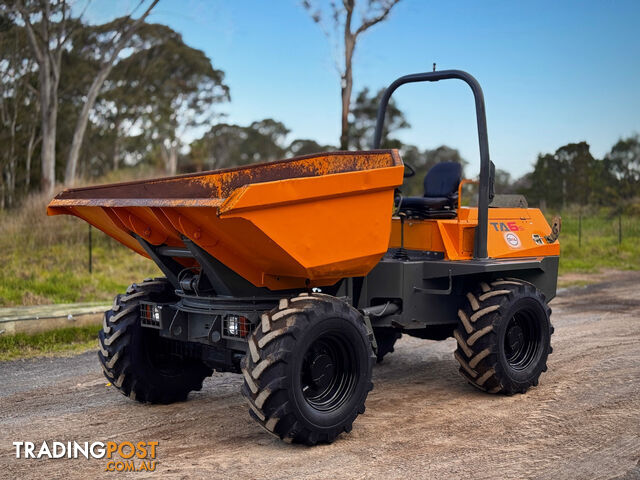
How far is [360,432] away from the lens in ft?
17.7

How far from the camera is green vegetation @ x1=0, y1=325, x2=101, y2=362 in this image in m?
8.41

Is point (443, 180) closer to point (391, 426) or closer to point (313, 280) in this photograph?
point (313, 280)

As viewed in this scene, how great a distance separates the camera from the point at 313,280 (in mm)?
5574

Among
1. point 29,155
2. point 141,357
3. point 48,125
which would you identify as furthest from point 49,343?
point 29,155

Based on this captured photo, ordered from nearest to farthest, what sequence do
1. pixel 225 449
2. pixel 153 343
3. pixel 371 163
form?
1. pixel 225 449
2. pixel 371 163
3. pixel 153 343

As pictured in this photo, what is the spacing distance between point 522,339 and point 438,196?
153 centimetres

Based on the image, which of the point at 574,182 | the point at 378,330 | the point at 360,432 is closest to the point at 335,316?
the point at 360,432

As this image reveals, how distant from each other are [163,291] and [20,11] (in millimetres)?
20643

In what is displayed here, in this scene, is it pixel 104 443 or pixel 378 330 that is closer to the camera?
pixel 104 443

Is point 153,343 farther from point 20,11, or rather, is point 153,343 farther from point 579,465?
point 20,11

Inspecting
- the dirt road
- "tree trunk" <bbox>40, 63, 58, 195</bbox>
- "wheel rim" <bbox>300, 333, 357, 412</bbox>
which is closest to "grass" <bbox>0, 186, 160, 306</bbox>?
the dirt road

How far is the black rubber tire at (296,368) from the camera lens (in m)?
4.77

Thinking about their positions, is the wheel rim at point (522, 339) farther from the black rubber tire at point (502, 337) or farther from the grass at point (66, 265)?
the grass at point (66, 265)

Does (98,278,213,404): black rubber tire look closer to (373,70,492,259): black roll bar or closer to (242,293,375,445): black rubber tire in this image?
(242,293,375,445): black rubber tire
